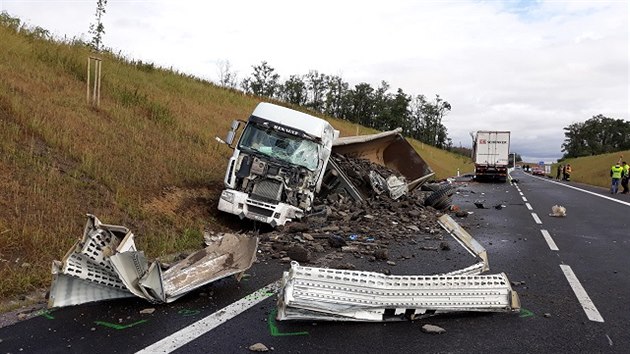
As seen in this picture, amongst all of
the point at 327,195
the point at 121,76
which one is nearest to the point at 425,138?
the point at 121,76

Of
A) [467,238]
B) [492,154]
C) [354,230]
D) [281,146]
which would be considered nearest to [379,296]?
[467,238]

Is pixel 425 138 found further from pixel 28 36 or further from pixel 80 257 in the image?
pixel 80 257

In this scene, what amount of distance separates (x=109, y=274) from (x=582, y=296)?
4924 mm

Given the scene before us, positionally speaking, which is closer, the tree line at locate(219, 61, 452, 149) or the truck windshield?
the truck windshield

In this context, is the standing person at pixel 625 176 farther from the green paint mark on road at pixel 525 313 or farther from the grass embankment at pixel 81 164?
the green paint mark on road at pixel 525 313

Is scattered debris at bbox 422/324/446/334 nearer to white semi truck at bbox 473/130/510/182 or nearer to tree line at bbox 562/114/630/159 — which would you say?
white semi truck at bbox 473/130/510/182

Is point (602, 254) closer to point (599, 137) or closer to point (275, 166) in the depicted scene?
point (275, 166)

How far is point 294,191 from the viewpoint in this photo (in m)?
9.25

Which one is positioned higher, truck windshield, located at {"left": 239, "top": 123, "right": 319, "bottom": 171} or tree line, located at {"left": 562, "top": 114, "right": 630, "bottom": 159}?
tree line, located at {"left": 562, "top": 114, "right": 630, "bottom": 159}

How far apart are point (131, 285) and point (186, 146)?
11161 mm

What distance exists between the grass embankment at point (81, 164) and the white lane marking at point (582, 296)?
5.41 m

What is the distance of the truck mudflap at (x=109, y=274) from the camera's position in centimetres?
410

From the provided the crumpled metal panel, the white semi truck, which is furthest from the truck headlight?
the white semi truck

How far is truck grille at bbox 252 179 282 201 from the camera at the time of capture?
29.9 ft
